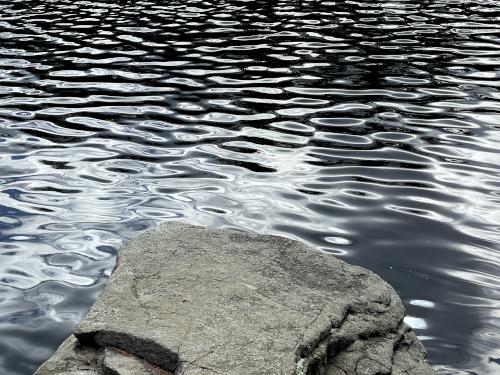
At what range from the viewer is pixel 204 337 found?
335 cm

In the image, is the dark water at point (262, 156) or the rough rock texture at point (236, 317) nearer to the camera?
the rough rock texture at point (236, 317)

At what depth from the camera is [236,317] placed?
3.54 meters

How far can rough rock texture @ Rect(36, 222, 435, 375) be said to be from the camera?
129 inches

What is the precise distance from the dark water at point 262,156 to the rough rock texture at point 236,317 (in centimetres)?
53

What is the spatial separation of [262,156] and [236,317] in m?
3.81

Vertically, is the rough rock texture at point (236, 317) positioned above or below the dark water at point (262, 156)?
above

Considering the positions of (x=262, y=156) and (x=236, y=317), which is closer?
(x=236, y=317)

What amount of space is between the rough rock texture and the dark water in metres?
0.53

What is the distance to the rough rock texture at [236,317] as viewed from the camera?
328 centimetres

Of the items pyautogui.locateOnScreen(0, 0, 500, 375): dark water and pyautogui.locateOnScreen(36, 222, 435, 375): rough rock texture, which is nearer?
pyautogui.locateOnScreen(36, 222, 435, 375): rough rock texture

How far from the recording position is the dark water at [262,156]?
487 centimetres

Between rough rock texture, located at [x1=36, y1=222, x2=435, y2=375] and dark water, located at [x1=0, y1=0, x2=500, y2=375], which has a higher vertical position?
rough rock texture, located at [x1=36, y1=222, x2=435, y2=375]

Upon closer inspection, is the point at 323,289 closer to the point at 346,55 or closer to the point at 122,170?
the point at 122,170

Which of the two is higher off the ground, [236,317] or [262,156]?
[236,317]
